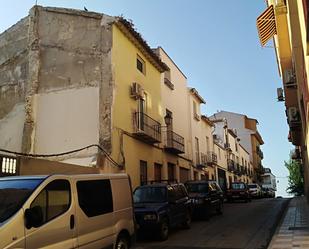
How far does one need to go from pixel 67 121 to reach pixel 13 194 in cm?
1242

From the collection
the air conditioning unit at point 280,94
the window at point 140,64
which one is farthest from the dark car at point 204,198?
the window at point 140,64

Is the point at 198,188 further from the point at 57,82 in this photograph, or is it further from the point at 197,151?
the point at 197,151

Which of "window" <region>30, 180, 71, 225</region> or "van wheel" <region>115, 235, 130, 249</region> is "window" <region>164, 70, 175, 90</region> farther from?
"window" <region>30, 180, 71, 225</region>

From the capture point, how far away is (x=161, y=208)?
13555 mm

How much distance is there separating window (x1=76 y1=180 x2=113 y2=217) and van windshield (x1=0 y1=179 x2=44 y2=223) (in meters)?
1.03

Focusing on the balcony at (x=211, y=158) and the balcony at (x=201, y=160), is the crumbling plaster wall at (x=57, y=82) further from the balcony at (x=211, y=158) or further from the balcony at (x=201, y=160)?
the balcony at (x=211, y=158)

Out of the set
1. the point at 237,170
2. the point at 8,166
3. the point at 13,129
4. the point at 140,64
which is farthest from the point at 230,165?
the point at 8,166

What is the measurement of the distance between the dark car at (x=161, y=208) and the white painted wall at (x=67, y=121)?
14.6ft

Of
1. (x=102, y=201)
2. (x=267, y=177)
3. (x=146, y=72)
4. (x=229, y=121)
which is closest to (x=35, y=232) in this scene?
(x=102, y=201)

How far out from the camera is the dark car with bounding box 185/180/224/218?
18984 millimetres

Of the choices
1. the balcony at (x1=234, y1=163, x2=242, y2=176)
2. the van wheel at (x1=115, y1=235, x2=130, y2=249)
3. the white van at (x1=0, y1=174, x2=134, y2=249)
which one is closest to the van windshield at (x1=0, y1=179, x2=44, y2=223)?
the white van at (x1=0, y1=174, x2=134, y2=249)

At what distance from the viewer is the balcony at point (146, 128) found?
20.9 metres

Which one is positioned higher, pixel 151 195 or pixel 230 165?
pixel 230 165

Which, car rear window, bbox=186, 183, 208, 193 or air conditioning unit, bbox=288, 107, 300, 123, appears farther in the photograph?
car rear window, bbox=186, 183, 208, 193
